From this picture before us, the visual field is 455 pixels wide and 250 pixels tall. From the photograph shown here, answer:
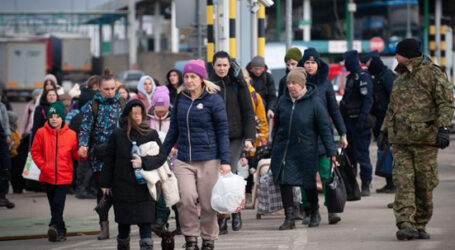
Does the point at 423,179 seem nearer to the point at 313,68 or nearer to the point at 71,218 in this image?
the point at 313,68

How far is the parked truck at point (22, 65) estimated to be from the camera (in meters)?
67.6

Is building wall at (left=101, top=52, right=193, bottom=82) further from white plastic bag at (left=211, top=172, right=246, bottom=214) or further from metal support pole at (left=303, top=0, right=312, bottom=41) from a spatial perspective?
white plastic bag at (left=211, top=172, right=246, bottom=214)

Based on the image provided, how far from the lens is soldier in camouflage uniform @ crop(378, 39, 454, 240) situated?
10375 mm

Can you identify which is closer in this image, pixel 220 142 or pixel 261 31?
pixel 220 142

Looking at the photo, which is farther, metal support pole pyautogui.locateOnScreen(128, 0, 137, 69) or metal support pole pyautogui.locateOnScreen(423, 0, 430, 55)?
metal support pole pyautogui.locateOnScreen(128, 0, 137, 69)

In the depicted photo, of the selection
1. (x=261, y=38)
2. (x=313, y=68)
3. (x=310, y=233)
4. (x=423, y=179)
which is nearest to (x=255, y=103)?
(x=313, y=68)

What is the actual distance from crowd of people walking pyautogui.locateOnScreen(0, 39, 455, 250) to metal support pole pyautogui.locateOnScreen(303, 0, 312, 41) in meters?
62.7

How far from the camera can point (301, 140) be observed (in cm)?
1156

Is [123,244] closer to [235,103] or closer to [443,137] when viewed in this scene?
[235,103]

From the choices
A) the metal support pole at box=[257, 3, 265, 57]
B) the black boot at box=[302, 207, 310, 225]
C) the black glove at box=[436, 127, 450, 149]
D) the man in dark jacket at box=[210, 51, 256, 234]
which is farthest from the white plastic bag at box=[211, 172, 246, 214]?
the metal support pole at box=[257, 3, 265, 57]

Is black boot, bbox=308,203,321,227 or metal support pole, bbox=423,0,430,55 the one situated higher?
metal support pole, bbox=423,0,430,55

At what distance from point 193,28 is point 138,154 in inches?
348

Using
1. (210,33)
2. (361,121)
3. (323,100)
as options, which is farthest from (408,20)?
(323,100)

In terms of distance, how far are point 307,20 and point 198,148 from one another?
6786 centimetres
